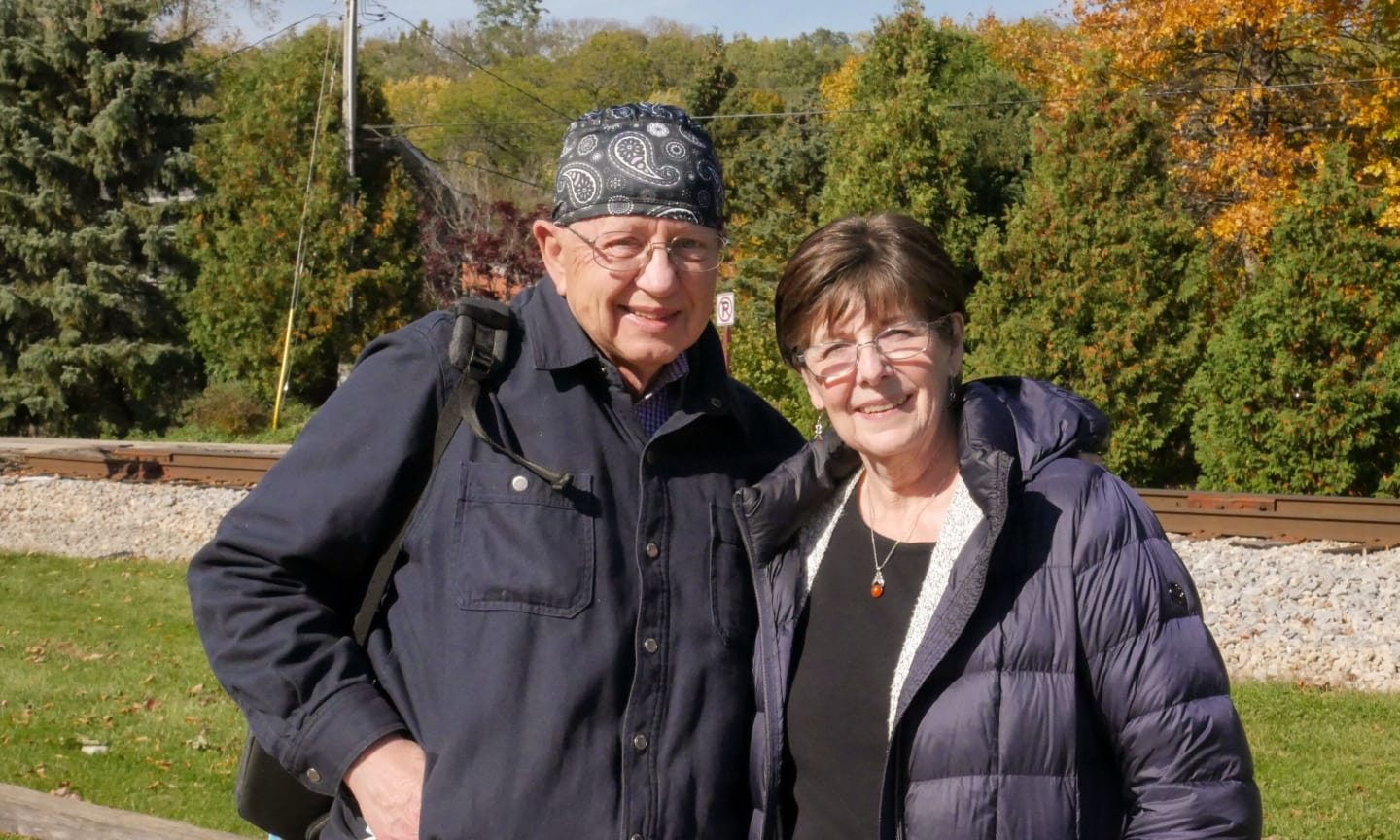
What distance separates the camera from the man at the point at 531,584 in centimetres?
244

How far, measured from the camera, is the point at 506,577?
2469 millimetres

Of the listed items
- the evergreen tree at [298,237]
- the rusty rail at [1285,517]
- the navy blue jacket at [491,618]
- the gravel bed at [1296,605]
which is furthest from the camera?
the evergreen tree at [298,237]

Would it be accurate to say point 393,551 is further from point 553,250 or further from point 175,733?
point 175,733

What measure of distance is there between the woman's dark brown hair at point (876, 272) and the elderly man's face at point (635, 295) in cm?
22

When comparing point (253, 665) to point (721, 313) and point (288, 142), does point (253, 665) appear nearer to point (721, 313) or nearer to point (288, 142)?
point (721, 313)

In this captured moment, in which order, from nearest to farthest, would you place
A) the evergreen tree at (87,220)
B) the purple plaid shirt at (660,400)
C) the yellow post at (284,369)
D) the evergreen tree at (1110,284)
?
the purple plaid shirt at (660,400) → the evergreen tree at (1110,284) → the yellow post at (284,369) → the evergreen tree at (87,220)

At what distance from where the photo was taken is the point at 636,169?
270cm

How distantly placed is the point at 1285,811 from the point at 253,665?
497 centimetres

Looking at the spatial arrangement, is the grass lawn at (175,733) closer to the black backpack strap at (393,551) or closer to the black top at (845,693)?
the black backpack strap at (393,551)

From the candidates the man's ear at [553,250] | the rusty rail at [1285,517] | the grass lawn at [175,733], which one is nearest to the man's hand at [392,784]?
the man's ear at [553,250]

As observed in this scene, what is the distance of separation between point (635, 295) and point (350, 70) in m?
26.8

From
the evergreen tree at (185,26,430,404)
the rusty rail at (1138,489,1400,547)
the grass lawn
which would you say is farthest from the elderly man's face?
the evergreen tree at (185,26,430,404)

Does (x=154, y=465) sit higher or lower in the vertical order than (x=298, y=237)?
lower

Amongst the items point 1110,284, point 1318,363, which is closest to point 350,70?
point 1110,284
